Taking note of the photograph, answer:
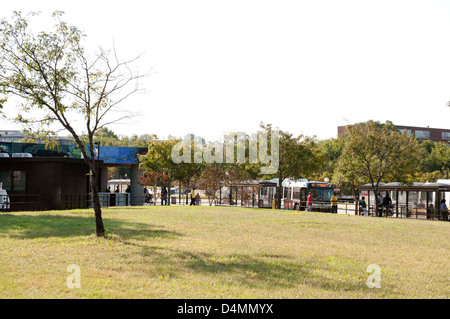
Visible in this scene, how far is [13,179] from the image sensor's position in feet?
102

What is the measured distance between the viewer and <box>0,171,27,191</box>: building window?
30953 millimetres

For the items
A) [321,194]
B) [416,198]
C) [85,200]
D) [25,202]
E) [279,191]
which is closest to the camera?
[25,202]

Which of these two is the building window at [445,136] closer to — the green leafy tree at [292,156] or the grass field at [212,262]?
the green leafy tree at [292,156]

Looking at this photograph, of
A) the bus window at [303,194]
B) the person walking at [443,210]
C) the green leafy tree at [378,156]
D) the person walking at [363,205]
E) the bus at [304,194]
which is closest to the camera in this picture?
the person walking at [443,210]

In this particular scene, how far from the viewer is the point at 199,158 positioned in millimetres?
50125

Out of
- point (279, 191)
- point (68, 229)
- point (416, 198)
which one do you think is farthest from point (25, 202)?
point (416, 198)

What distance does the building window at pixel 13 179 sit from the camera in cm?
3095

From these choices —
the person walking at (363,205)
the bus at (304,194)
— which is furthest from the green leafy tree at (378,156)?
the bus at (304,194)

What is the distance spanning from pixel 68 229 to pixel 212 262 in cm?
773

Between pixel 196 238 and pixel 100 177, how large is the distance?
82.5 ft

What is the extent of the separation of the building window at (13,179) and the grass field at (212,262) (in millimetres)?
13572

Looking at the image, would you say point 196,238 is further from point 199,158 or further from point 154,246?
point 199,158

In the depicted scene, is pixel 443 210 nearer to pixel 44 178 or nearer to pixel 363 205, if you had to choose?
pixel 363 205
